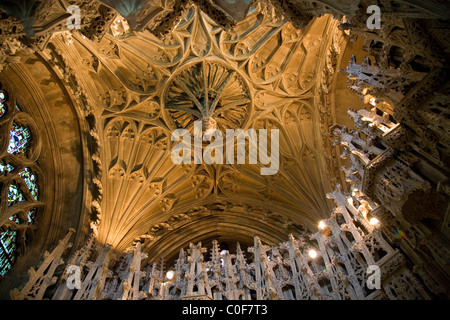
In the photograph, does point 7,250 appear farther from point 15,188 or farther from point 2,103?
point 2,103

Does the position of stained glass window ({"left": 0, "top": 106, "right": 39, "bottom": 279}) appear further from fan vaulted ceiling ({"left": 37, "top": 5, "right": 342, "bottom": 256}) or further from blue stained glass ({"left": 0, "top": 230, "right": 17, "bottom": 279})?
fan vaulted ceiling ({"left": 37, "top": 5, "right": 342, "bottom": 256})

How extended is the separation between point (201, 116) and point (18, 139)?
5.66 m

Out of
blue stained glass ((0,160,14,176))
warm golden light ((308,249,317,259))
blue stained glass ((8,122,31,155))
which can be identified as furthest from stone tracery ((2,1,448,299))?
blue stained glass ((0,160,14,176))

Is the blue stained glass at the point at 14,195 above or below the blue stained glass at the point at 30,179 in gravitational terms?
below

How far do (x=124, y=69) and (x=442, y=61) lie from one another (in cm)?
973

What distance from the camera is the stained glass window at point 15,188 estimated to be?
850 centimetres

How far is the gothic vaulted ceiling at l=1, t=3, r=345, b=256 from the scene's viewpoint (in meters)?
10.7

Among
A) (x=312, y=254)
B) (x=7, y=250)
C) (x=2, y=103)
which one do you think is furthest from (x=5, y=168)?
(x=312, y=254)

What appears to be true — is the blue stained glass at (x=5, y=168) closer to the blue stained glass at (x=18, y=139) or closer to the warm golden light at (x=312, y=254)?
the blue stained glass at (x=18, y=139)

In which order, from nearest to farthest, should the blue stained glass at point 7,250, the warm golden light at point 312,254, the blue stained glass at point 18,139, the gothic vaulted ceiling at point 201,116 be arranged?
the warm golden light at point 312,254 → the blue stained glass at point 7,250 → the blue stained glass at point 18,139 → the gothic vaulted ceiling at point 201,116

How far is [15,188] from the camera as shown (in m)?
9.30

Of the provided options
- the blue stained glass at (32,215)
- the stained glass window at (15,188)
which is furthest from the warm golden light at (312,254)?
the blue stained glass at (32,215)

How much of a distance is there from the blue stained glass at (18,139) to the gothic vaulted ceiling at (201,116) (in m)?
1.91
